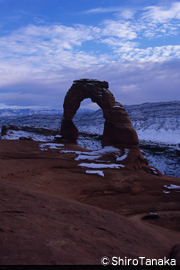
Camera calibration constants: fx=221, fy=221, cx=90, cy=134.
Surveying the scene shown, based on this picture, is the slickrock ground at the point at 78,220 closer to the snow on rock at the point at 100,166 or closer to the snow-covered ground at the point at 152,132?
the snow on rock at the point at 100,166

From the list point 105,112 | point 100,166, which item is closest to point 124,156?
point 100,166

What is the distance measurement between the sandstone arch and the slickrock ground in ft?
21.1

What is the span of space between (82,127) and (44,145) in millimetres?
70453

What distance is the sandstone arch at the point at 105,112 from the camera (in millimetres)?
20016

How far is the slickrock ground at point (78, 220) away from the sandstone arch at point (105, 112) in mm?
6430

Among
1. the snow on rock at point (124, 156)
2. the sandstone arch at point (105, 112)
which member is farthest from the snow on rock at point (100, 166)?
the sandstone arch at point (105, 112)

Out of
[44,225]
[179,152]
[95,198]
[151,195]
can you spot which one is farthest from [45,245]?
[179,152]

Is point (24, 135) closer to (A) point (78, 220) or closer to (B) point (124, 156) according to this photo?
(B) point (124, 156)

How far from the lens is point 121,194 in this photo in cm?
1321

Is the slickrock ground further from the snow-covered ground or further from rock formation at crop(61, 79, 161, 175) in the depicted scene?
the snow-covered ground

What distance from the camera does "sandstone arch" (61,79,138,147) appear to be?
20.0 m

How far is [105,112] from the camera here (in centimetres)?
2177

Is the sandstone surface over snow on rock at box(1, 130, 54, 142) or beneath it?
over

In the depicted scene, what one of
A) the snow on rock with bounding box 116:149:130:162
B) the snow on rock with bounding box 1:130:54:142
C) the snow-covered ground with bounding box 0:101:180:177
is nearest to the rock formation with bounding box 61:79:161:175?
the snow on rock with bounding box 116:149:130:162
